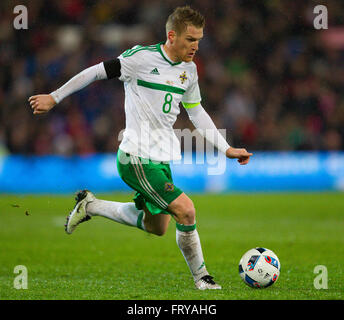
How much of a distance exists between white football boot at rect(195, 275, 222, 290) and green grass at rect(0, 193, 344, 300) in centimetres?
11

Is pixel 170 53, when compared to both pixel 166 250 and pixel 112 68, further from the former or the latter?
pixel 166 250

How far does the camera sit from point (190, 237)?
5.77 m

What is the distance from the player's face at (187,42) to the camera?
5.84 metres

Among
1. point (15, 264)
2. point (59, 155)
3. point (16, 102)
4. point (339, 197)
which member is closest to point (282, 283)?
point (15, 264)

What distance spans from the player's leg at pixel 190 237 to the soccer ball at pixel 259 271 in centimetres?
28

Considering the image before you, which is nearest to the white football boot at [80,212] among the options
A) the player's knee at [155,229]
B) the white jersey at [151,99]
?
the player's knee at [155,229]

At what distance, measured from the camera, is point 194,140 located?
16.4 m

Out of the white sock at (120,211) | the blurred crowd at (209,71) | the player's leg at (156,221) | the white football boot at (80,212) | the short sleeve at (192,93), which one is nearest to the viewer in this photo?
the short sleeve at (192,93)

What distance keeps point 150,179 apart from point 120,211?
3.17ft

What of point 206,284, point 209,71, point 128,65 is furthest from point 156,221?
point 209,71

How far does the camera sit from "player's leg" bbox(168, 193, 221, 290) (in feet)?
18.7

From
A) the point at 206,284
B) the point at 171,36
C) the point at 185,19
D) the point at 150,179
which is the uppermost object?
the point at 185,19

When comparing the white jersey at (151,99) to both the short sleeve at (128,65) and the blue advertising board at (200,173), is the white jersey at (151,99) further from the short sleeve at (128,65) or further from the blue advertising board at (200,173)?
the blue advertising board at (200,173)
